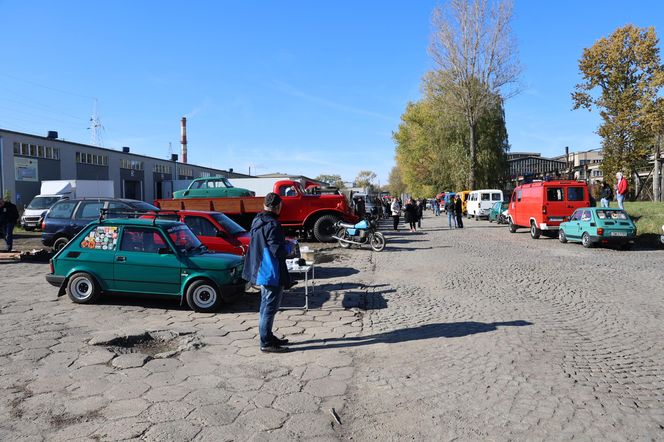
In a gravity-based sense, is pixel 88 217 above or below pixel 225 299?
above

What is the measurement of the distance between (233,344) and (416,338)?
2.15 m

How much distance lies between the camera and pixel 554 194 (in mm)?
18234

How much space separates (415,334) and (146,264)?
4030mm

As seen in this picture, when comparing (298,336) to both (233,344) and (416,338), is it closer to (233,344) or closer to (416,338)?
(233,344)

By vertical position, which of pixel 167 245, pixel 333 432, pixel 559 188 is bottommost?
pixel 333 432

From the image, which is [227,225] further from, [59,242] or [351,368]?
[59,242]

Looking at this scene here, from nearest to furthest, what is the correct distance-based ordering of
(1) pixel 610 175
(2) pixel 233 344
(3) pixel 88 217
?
(2) pixel 233 344 < (3) pixel 88 217 < (1) pixel 610 175

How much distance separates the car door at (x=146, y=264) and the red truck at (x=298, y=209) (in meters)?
9.46

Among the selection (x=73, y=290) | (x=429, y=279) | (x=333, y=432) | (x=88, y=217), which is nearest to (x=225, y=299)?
(x=73, y=290)

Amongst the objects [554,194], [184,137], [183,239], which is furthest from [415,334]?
[184,137]

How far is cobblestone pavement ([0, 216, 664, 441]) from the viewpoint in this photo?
11.3 feet

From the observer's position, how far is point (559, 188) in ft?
59.9

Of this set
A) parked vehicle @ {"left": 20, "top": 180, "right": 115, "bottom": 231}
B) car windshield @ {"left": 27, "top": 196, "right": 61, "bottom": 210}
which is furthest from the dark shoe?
car windshield @ {"left": 27, "top": 196, "right": 61, "bottom": 210}

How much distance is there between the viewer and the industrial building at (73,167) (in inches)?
1286
